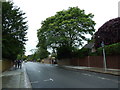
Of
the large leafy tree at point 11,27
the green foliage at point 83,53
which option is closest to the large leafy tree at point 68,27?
the green foliage at point 83,53

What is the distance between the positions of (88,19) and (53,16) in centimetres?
721

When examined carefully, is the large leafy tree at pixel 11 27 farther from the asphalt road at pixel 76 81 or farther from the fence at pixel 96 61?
the fence at pixel 96 61

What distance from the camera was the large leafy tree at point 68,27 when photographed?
115 feet

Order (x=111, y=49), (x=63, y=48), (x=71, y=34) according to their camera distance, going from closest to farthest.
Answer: (x=111, y=49), (x=71, y=34), (x=63, y=48)

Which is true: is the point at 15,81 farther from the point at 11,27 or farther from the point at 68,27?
the point at 68,27

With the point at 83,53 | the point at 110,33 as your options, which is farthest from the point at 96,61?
the point at 110,33

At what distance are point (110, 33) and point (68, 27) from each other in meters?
7.92

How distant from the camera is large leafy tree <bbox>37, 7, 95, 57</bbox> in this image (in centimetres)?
3491

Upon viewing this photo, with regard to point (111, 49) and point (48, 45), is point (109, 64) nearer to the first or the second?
point (111, 49)

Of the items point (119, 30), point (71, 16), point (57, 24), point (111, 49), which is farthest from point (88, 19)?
point (111, 49)


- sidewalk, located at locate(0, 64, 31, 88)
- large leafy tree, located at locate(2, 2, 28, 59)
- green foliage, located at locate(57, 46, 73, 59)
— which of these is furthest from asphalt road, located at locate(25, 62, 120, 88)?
green foliage, located at locate(57, 46, 73, 59)

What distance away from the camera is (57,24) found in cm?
3606

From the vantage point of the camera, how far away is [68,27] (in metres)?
34.6

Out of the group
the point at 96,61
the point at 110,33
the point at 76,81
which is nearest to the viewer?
the point at 76,81
